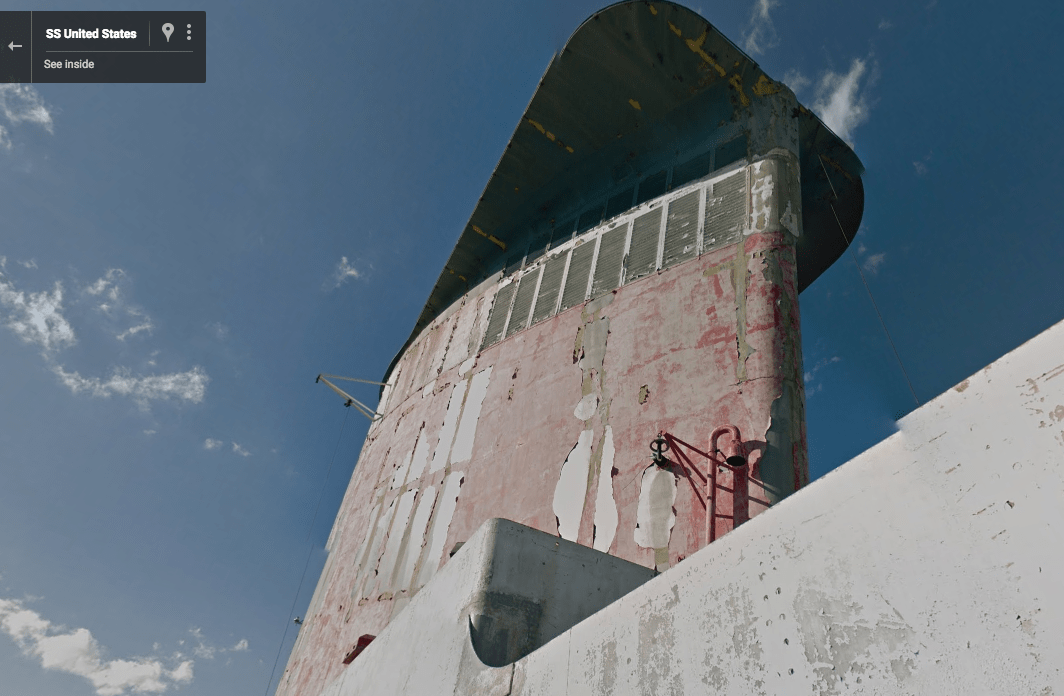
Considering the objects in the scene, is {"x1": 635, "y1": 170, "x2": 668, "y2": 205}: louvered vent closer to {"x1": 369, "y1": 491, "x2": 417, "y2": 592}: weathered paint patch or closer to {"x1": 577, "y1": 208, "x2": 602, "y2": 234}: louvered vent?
{"x1": 577, "y1": 208, "x2": 602, "y2": 234}: louvered vent

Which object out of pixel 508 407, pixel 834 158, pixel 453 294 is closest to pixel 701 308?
pixel 508 407

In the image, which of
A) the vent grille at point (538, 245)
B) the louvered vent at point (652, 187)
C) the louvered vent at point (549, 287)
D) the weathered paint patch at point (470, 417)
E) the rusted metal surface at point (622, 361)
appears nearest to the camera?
the rusted metal surface at point (622, 361)

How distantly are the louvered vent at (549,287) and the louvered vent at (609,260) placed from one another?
82 cm

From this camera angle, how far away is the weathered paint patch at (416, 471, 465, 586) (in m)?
8.30

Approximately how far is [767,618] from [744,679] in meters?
0.20

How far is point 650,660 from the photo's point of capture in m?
2.33

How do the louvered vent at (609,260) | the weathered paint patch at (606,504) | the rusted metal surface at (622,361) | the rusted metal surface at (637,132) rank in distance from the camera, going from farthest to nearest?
1. the rusted metal surface at (637,132)
2. the louvered vent at (609,260)
3. the weathered paint patch at (606,504)
4. the rusted metal surface at (622,361)

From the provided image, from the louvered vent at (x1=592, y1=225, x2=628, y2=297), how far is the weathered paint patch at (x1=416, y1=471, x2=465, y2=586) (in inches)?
132

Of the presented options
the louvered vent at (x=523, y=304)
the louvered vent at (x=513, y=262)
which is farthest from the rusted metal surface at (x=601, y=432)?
the louvered vent at (x=513, y=262)

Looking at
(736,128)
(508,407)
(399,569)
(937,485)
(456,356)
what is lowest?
(937,485)

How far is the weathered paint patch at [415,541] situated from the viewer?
8656 mm

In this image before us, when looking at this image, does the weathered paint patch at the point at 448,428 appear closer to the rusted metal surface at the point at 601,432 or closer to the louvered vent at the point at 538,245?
the rusted metal surface at the point at 601,432

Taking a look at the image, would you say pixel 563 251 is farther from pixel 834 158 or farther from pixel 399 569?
pixel 399 569

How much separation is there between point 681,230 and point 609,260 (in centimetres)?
119
